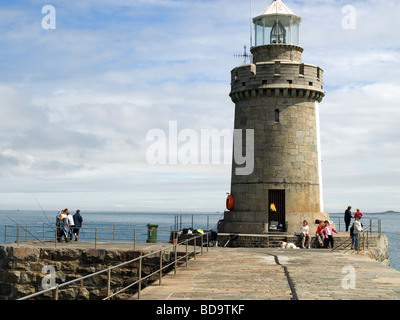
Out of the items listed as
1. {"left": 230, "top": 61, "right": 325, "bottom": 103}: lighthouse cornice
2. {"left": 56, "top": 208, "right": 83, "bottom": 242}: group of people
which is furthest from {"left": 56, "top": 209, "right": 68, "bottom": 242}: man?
{"left": 230, "top": 61, "right": 325, "bottom": 103}: lighthouse cornice

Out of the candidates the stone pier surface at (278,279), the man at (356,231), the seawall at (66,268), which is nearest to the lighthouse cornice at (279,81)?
the man at (356,231)

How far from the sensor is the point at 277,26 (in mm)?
26844

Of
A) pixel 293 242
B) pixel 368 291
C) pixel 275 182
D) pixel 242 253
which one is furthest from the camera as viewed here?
pixel 275 182

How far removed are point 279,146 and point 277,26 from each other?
611cm

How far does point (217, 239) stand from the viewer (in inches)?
963

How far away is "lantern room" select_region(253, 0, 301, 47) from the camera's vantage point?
87.6 feet

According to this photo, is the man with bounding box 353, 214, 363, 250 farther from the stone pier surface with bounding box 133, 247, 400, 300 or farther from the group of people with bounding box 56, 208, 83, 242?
the group of people with bounding box 56, 208, 83, 242

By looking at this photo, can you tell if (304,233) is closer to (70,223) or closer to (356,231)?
(356,231)

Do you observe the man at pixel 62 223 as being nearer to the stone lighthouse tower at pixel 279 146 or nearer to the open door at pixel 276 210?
the stone lighthouse tower at pixel 279 146

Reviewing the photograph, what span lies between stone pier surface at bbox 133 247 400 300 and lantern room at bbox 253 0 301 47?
12.0 metres

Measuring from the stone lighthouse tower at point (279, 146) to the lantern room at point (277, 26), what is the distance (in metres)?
0.57
